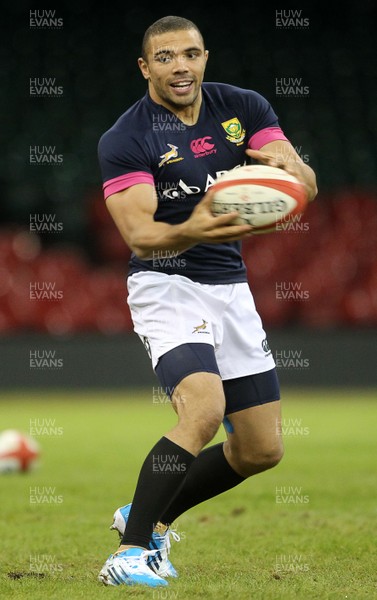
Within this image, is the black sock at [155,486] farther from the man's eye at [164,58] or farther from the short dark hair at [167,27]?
the short dark hair at [167,27]

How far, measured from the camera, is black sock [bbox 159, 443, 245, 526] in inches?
202

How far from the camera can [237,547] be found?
552cm

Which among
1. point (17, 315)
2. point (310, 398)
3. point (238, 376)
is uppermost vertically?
point (238, 376)

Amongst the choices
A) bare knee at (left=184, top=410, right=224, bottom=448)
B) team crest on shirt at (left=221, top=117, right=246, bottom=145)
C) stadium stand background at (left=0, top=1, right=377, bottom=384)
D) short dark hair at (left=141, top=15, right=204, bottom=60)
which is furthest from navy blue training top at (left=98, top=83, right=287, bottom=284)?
stadium stand background at (left=0, top=1, right=377, bottom=384)

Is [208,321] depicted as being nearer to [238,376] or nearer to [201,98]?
[238,376]

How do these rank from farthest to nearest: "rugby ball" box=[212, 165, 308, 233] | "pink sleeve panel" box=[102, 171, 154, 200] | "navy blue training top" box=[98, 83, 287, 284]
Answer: "navy blue training top" box=[98, 83, 287, 284], "pink sleeve panel" box=[102, 171, 154, 200], "rugby ball" box=[212, 165, 308, 233]

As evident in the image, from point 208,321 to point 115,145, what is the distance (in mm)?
874

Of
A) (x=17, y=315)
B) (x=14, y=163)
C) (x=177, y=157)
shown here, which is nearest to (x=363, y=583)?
(x=177, y=157)

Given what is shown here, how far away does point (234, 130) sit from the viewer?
5.05 metres

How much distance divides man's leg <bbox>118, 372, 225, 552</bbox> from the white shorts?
26 cm

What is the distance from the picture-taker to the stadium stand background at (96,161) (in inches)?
661

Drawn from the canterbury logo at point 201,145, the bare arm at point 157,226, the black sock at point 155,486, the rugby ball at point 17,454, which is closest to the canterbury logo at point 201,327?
the bare arm at point 157,226

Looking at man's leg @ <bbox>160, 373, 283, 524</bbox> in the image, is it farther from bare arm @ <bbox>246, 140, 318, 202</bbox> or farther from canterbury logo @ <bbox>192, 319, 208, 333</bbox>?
bare arm @ <bbox>246, 140, 318, 202</bbox>

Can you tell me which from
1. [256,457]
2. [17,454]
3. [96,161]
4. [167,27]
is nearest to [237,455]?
[256,457]
